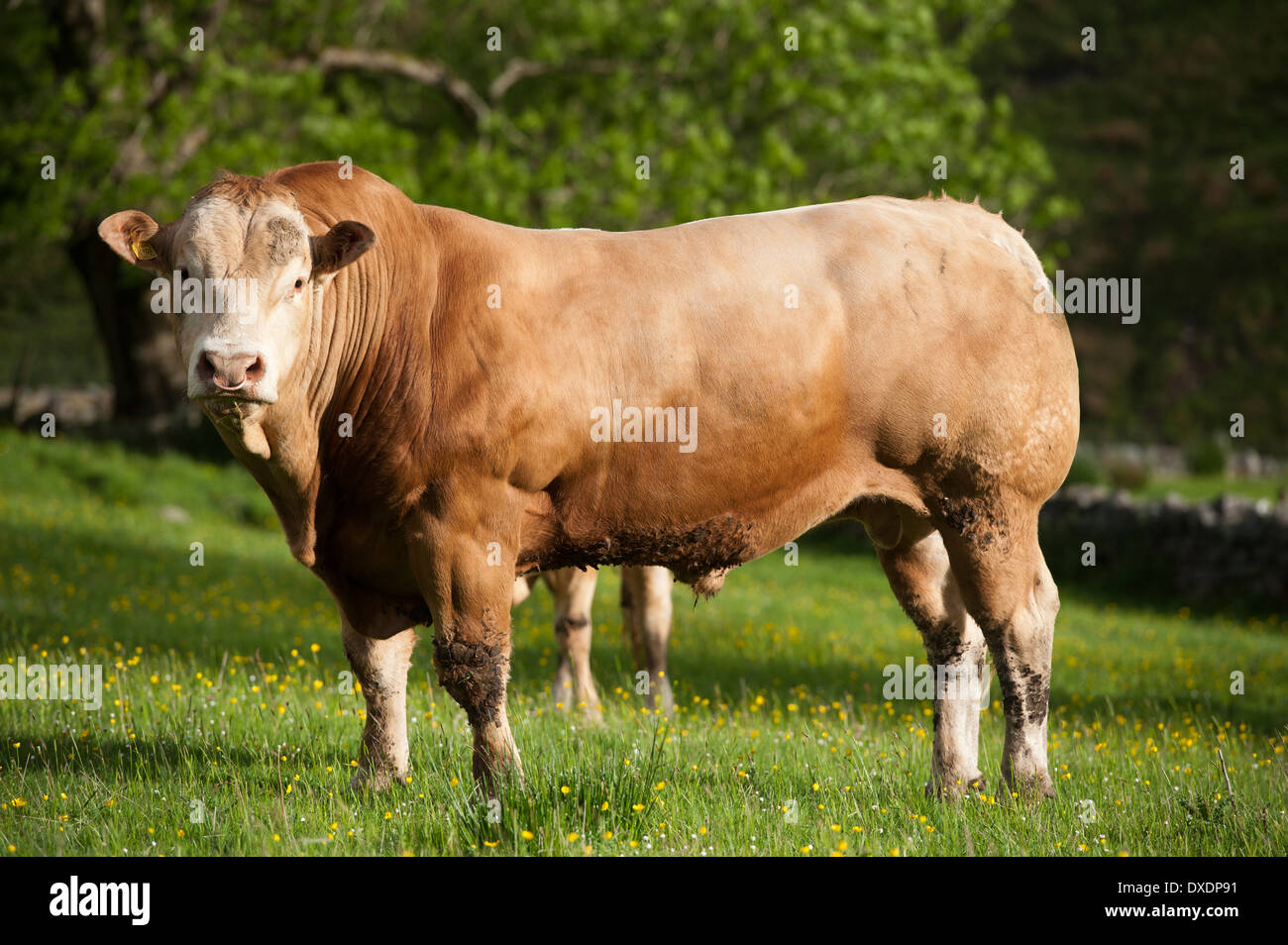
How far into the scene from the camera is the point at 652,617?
307 inches

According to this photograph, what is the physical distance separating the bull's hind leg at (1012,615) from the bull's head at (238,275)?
277cm

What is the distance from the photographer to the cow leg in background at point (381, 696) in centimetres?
518

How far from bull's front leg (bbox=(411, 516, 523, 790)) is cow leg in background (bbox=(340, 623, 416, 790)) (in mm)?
681

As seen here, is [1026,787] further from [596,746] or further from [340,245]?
[340,245]

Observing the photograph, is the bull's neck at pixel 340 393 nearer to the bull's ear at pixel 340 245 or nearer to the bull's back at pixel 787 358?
the bull's ear at pixel 340 245

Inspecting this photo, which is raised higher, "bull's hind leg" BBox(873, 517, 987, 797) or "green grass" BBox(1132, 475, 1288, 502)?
"green grass" BBox(1132, 475, 1288, 502)

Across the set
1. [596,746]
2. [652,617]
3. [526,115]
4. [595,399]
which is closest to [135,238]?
[595,399]

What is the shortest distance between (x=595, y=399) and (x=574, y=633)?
3263 mm

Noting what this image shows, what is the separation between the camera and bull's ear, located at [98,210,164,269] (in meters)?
4.32

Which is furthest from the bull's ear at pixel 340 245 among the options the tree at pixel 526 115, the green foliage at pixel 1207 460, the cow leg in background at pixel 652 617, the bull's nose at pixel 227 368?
the green foliage at pixel 1207 460

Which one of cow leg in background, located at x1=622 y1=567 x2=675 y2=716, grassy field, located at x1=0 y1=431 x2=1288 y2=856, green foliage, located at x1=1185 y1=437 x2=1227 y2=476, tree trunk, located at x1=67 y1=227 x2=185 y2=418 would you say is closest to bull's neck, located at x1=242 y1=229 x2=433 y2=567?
grassy field, located at x1=0 y1=431 x2=1288 y2=856

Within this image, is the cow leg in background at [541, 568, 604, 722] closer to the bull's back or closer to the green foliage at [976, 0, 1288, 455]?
the bull's back

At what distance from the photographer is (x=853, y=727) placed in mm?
7078
